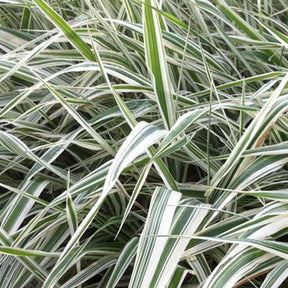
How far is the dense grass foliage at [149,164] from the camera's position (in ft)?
2.56

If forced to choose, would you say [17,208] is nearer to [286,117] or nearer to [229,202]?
[229,202]

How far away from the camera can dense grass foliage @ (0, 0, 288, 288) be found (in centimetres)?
78

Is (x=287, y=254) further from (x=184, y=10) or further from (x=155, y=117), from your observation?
(x=184, y=10)

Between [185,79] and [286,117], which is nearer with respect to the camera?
[286,117]

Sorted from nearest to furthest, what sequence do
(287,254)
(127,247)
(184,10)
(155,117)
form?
1. (287,254)
2. (127,247)
3. (155,117)
4. (184,10)

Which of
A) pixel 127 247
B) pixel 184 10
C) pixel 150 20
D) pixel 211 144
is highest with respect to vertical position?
pixel 184 10

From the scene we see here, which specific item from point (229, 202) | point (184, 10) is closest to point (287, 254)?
point (229, 202)

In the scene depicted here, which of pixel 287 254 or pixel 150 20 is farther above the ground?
pixel 150 20

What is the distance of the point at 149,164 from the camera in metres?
0.78

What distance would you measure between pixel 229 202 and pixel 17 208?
1.11 feet

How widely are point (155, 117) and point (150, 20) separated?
212 mm

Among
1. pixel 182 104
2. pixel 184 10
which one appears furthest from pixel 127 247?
pixel 184 10

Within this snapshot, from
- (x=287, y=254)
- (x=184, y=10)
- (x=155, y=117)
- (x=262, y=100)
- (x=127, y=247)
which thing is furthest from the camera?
(x=184, y=10)

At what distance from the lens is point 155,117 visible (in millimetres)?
1102
